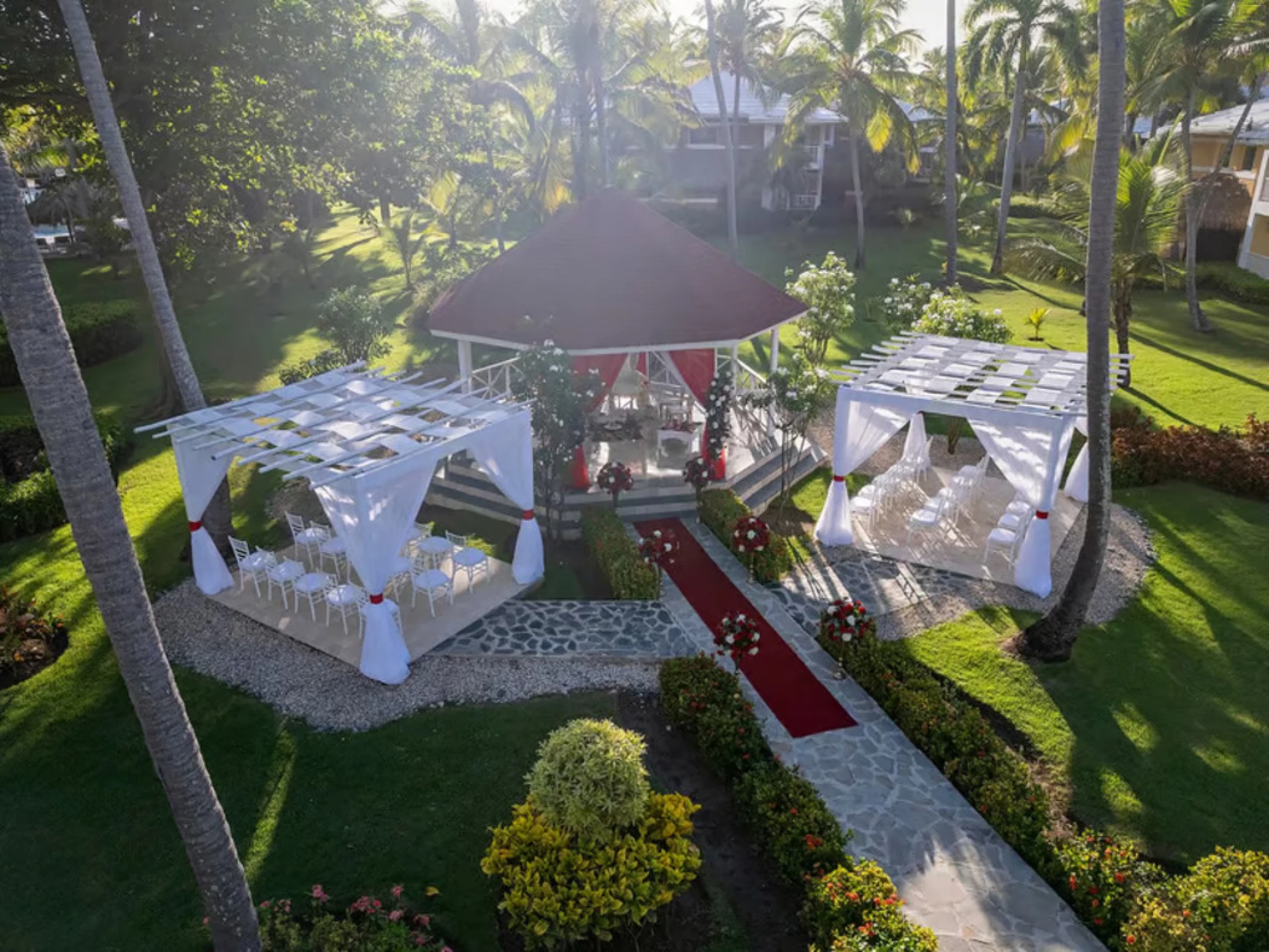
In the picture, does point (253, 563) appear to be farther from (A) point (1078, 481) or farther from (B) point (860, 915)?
(A) point (1078, 481)

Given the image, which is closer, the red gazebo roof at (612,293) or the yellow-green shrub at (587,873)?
the yellow-green shrub at (587,873)

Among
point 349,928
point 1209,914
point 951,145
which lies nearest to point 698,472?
point 349,928

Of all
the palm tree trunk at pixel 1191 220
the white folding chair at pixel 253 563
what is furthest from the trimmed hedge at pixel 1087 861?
the palm tree trunk at pixel 1191 220

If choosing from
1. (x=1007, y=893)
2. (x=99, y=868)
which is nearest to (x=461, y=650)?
(x=99, y=868)

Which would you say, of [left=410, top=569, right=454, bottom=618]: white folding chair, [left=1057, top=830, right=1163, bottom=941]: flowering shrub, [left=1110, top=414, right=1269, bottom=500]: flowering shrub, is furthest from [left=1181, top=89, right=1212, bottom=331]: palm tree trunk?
[left=410, top=569, right=454, bottom=618]: white folding chair

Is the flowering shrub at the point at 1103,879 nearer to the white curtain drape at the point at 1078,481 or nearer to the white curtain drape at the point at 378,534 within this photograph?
the white curtain drape at the point at 378,534

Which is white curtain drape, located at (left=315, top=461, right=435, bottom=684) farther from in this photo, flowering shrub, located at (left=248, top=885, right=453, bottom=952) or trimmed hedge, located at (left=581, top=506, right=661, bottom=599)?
flowering shrub, located at (left=248, top=885, right=453, bottom=952)
